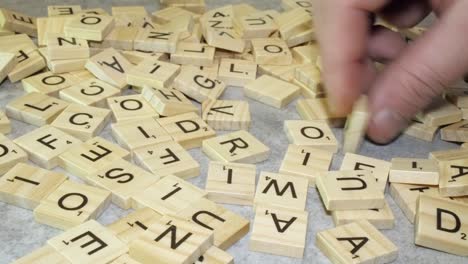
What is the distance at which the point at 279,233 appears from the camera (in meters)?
1.13

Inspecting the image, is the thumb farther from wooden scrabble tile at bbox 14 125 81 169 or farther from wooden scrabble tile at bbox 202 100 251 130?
wooden scrabble tile at bbox 14 125 81 169

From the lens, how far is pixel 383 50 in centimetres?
149

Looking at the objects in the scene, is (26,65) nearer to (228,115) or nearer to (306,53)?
(228,115)

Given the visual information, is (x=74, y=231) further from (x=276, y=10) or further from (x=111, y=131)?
(x=276, y=10)

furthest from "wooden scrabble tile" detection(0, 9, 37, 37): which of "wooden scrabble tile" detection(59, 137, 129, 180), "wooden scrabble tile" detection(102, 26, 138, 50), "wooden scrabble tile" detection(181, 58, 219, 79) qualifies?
"wooden scrabble tile" detection(59, 137, 129, 180)

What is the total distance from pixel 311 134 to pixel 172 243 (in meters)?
0.49

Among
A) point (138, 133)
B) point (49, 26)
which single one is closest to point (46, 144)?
point (138, 133)

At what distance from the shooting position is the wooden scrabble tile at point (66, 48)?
161cm

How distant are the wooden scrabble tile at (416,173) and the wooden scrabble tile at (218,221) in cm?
33

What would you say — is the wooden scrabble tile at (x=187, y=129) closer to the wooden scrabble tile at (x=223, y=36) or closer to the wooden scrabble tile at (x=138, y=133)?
the wooden scrabble tile at (x=138, y=133)

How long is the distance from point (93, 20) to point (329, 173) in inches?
31.9

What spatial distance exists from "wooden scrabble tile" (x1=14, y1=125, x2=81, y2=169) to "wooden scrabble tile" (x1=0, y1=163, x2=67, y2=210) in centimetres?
4

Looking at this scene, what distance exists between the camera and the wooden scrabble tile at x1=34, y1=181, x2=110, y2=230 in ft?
3.78

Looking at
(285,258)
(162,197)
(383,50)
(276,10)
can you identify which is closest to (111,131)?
(162,197)
